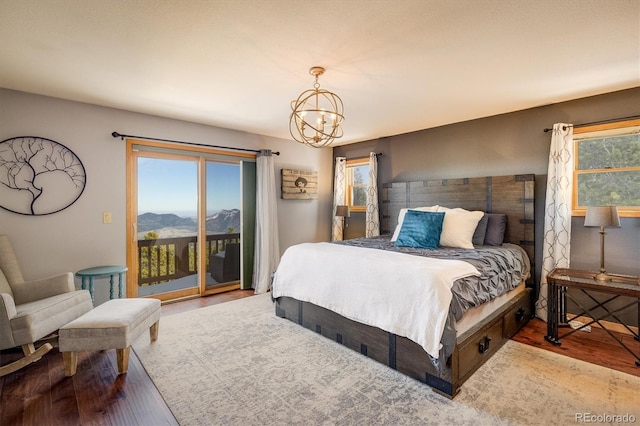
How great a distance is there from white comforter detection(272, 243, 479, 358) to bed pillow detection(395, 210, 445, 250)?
0.74 metres

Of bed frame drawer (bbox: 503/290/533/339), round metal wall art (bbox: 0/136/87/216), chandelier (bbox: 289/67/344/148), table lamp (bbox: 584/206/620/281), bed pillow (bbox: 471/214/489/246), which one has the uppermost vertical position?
chandelier (bbox: 289/67/344/148)

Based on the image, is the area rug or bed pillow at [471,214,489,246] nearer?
the area rug

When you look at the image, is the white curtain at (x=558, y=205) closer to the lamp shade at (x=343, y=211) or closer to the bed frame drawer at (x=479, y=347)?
the bed frame drawer at (x=479, y=347)

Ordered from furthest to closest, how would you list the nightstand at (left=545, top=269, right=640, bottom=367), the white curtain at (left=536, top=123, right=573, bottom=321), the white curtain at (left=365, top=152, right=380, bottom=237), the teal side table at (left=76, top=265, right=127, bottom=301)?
the white curtain at (left=365, top=152, right=380, bottom=237) < the white curtain at (left=536, top=123, right=573, bottom=321) < the teal side table at (left=76, top=265, right=127, bottom=301) < the nightstand at (left=545, top=269, right=640, bottom=367)

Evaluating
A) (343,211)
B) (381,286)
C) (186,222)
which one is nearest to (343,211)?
(343,211)

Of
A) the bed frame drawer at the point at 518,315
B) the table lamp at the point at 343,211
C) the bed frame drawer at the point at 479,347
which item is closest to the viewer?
the bed frame drawer at the point at 479,347

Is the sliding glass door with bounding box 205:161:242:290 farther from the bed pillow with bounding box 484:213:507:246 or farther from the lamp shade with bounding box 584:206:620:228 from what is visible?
the lamp shade with bounding box 584:206:620:228

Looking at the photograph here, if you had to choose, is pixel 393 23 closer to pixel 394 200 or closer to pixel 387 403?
pixel 387 403

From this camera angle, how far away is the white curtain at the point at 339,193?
18.4 feet

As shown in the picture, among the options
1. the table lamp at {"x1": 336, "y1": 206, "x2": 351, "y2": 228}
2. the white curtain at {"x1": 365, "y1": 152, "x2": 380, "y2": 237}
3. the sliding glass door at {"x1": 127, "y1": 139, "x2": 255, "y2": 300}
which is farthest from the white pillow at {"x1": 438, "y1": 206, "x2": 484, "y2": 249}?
the sliding glass door at {"x1": 127, "y1": 139, "x2": 255, "y2": 300}

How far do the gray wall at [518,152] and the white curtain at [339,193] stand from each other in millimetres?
741

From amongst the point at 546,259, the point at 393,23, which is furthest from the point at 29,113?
the point at 546,259

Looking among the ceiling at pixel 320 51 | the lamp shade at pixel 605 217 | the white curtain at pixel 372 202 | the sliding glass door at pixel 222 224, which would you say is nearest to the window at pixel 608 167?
the ceiling at pixel 320 51

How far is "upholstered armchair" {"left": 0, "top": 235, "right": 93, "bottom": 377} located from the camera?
7.40 ft
